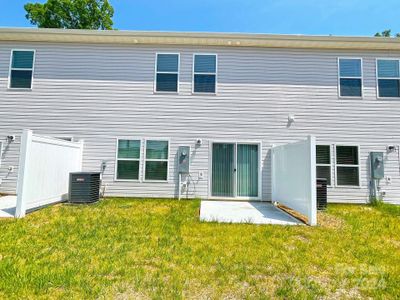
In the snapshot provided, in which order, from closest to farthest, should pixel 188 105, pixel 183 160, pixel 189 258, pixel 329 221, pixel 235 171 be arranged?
1. pixel 189 258
2. pixel 329 221
3. pixel 183 160
4. pixel 235 171
5. pixel 188 105

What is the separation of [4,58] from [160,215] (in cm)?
821

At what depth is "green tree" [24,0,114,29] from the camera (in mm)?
20500

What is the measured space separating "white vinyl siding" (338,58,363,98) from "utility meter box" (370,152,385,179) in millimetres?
2208

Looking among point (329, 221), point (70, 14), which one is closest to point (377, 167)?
point (329, 221)

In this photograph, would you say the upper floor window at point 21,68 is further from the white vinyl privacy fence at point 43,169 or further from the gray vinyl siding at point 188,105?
the white vinyl privacy fence at point 43,169

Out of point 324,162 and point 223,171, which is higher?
point 324,162

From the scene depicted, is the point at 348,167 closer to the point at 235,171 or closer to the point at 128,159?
the point at 235,171

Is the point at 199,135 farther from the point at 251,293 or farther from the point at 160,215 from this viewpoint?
the point at 251,293

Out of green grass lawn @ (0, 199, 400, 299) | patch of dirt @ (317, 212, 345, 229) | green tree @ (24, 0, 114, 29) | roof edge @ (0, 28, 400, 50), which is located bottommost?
green grass lawn @ (0, 199, 400, 299)

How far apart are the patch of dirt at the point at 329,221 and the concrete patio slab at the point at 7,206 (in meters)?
7.41

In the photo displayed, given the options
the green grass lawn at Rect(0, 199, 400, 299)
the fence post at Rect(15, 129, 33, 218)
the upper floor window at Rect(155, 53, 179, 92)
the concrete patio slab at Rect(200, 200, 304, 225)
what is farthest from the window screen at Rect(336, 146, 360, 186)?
the fence post at Rect(15, 129, 33, 218)

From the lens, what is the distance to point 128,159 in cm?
909

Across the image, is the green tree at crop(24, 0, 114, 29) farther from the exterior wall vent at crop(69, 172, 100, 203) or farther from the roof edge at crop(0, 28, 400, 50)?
the exterior wall vent at crop(69, 172, 100, 203)

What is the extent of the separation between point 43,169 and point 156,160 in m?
3.41
